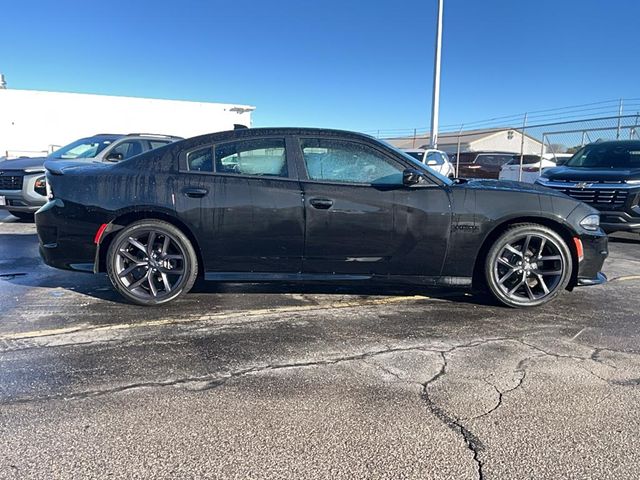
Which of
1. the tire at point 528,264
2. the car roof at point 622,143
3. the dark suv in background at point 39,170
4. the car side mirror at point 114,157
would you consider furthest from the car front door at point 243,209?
the car roof at point 622,143

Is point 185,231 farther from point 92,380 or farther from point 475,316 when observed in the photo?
point 475,316

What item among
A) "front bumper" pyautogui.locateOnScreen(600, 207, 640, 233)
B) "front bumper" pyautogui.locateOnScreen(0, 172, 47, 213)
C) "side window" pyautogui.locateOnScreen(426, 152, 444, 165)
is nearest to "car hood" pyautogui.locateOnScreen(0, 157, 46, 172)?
"front bumper" pyautogui.locateOnScreen(0, 172, 47, 213)

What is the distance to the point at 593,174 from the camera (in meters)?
8.15

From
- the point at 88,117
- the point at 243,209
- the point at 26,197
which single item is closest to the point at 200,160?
the point at 243,209

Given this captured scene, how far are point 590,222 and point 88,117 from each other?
23.2m

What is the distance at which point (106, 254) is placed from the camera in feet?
14.5

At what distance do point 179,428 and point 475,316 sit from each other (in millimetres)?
2774

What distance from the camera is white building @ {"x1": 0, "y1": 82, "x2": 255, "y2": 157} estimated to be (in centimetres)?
2205

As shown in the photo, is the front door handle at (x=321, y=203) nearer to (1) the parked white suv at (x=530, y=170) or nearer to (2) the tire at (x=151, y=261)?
(2) the tire at (x=151, y=261)

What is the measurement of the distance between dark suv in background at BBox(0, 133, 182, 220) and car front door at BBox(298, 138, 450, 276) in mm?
5332

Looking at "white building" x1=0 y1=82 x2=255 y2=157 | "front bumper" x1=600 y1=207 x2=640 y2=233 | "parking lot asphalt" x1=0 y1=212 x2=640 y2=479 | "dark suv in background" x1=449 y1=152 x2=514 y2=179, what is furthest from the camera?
"dark suv in background" x1=449 y1=152 x2=514 y2=179

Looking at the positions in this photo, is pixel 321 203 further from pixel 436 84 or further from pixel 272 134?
pixel 436 84

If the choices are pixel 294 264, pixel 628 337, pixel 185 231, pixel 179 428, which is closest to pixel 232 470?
pixel 179 428

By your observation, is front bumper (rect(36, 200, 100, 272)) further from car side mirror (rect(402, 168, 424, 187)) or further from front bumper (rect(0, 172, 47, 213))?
front bumper (rect(0, 172, 47, 213))
